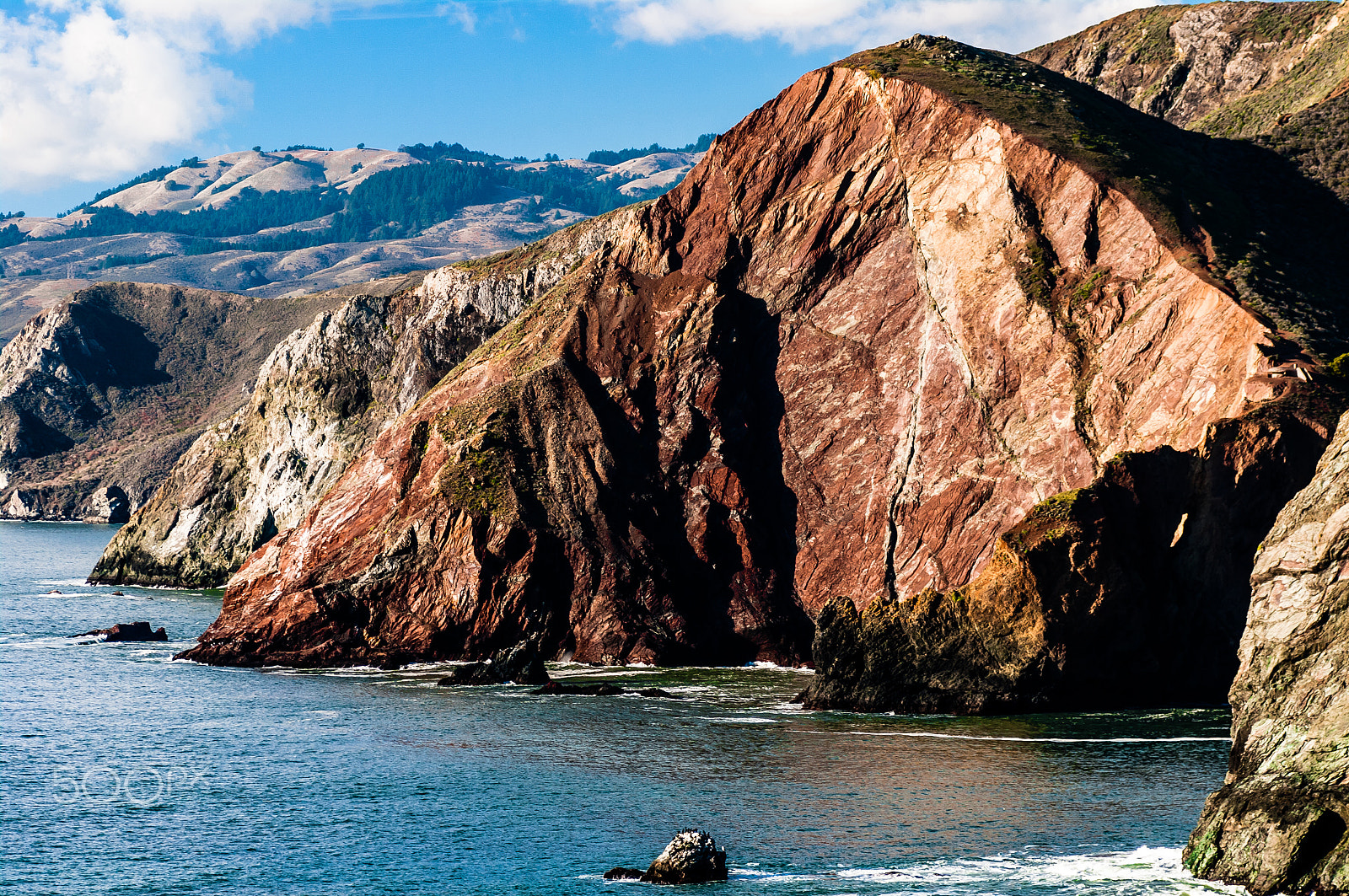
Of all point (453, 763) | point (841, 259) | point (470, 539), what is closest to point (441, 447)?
point (470, 539)

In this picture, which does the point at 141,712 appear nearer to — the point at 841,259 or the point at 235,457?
the point at 841,259

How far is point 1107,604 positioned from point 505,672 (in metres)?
32.7

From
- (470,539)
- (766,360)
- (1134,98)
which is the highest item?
(1134,98)

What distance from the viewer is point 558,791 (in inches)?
1811

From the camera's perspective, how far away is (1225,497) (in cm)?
5906

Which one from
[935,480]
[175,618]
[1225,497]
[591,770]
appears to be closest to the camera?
[591,770]

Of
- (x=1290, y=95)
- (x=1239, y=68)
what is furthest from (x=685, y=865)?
(x=1239, y=68)

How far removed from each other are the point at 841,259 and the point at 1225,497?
108 feet

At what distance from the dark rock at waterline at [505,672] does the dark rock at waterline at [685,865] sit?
3396cm

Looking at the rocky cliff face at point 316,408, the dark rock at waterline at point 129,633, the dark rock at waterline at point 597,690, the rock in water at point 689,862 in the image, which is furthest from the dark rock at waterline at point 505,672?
the rocky cliff face at point 316,408

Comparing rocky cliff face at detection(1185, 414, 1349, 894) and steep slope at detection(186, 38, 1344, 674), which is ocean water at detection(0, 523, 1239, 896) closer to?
rocky cliff face at detection(1185, 414, 1349, 894)

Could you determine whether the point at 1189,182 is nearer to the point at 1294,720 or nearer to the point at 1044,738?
the point at 1044,738

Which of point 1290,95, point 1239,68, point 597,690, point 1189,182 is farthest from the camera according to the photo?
point 1239,68

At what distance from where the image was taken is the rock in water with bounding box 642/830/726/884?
34688 millimetres
